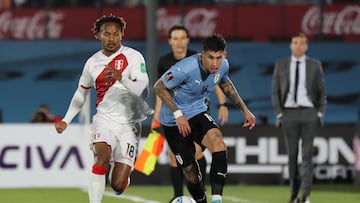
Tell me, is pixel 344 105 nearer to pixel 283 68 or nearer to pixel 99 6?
pixel 99 6

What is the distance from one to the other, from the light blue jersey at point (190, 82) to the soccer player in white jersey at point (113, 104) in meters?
0.30

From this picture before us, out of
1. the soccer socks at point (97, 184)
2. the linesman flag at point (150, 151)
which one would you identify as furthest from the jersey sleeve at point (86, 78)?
the linesman flag at point (150, 151)

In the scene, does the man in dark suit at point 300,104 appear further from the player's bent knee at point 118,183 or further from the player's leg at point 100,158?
the player's leg at point 100,158

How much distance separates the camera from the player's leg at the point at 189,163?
11.0 metres

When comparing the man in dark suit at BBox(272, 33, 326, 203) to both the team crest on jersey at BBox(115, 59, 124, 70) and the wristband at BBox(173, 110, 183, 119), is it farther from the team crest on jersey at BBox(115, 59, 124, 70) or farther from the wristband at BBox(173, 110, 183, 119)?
the team crest on jersey at BBox(115, 59, 124, 70)

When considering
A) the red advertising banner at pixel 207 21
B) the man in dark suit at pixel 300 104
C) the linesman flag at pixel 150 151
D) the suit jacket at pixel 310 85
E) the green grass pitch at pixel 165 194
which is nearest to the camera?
the linesman flag at pixel 150 151

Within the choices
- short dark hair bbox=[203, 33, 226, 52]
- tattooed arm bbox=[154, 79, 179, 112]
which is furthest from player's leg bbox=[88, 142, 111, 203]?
short dark hair bbox=[203, 33, 226, 52]

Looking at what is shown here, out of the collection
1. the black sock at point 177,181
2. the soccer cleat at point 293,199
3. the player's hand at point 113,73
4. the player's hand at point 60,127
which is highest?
the player's hand at point 113,73

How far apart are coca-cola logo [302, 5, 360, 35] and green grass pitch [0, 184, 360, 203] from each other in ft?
29.0

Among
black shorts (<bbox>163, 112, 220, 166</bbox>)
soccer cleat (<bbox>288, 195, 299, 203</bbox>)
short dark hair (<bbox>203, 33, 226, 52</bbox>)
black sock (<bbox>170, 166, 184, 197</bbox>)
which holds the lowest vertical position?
soccer cleat (<bbox>288, 195, 299, 203</bbox>)

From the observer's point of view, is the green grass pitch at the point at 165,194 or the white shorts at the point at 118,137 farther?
the green grass pitch at the point at 165,194

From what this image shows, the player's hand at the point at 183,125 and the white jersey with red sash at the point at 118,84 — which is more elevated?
the white jersey with red sash at the point at 118,84

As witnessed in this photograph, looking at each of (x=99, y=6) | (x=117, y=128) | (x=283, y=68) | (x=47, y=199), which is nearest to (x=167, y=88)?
(x=117, y=128)

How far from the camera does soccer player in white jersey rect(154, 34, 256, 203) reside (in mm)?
10406
